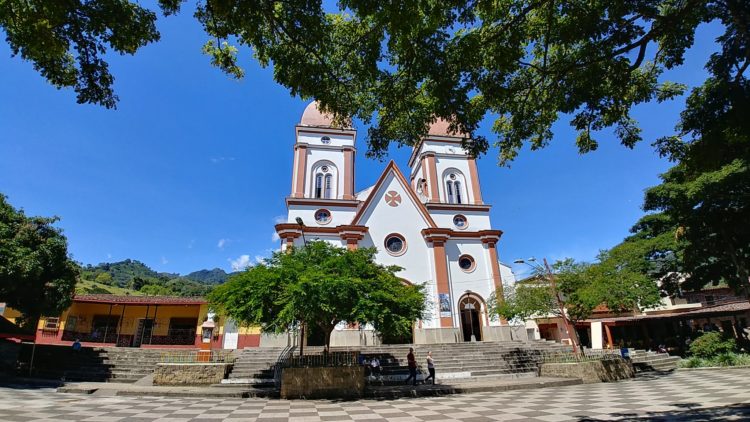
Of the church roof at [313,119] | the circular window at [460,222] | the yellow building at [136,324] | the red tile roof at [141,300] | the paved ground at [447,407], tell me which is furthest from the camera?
the church roof at [313,119]

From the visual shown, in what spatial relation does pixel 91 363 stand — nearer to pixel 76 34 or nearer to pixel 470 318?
pixel 76 34

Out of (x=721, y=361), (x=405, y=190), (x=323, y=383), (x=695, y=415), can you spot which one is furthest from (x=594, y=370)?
(x=405, y=190)

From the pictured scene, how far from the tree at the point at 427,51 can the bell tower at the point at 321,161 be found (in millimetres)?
19488

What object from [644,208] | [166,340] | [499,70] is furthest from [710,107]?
[166,340]

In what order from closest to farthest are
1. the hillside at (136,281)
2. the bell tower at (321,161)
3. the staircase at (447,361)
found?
the staircase at (447,361) < the bell tower at (321,161) < the hillside at (136,281)

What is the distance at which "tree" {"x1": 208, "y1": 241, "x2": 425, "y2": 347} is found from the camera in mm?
10641

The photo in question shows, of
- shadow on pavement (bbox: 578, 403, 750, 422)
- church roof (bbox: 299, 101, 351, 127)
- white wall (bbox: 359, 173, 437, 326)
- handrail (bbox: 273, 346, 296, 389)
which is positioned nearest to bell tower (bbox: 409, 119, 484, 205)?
white wall (bbox: 359, 173, 437, 326)

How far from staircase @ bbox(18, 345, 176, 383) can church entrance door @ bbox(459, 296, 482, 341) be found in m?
17.8

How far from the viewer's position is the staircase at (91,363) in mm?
15516

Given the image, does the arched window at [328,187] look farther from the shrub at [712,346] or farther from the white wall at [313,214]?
the shrub at [712,346]

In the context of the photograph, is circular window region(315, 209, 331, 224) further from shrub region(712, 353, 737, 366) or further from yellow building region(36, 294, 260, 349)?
shrub region(712, 353, 737, 366)

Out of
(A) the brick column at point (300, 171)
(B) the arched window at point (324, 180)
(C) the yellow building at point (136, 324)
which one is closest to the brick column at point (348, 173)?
(B) the arched window at point (324, 180)

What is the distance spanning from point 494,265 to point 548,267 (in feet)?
24.1

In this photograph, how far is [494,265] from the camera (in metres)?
25.3
